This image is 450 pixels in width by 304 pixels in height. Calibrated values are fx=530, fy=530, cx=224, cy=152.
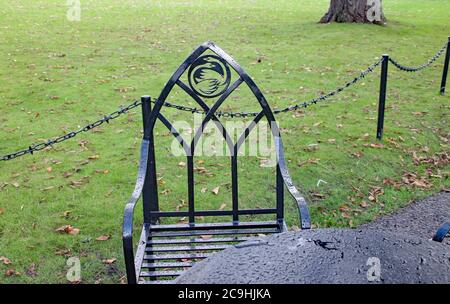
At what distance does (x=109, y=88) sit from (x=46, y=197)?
13.3 ft

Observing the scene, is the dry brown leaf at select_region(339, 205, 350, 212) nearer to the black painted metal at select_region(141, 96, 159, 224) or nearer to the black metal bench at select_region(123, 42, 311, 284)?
the black metal bench at select_region(123, 42, 311, 284)

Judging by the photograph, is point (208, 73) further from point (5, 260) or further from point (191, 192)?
point (5, 260)

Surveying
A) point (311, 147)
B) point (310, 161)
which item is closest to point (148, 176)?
point (310, 161)

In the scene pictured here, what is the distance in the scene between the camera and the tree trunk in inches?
591

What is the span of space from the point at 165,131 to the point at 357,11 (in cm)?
1020

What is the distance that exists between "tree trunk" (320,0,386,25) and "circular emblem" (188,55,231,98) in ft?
41.5

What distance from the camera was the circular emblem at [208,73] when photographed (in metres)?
3.34

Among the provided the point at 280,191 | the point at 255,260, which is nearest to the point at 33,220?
the point at 280,191

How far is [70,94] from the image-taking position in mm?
8391

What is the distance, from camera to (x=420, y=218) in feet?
15.4

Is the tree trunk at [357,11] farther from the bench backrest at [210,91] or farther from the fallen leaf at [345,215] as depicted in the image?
the bench backrest at [210,91]

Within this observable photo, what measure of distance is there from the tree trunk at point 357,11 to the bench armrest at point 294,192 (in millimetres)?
12780

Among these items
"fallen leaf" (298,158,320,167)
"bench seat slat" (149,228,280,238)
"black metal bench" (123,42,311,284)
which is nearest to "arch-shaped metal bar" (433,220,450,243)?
"black metal bench" (123,42,311,284)
